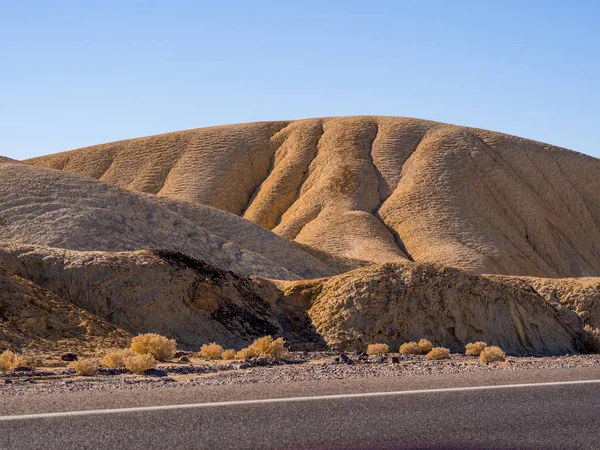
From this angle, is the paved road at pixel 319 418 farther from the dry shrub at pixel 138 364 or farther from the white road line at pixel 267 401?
the dry shrub at pixel 138 364

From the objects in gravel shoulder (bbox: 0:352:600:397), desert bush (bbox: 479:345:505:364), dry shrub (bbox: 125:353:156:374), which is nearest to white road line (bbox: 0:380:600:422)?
gravel shoulder (bbox: 0:352:600:397)

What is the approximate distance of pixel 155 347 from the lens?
43.6 ft

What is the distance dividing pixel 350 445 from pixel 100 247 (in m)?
29.0

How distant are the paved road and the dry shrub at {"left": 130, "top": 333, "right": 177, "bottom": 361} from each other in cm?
545

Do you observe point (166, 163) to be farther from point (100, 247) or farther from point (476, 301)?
point (476, 301)

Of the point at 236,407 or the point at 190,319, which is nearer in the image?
the point at 236,407

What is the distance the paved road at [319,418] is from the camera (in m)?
5.84

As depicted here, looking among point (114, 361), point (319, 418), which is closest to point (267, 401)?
point (319, 418)

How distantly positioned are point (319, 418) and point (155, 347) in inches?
283

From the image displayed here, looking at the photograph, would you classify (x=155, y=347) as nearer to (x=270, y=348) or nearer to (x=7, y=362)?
(x=270, y=348)

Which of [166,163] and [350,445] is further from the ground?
[166,163]

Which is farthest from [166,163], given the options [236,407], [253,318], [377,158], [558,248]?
[236,407]

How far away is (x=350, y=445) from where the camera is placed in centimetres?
575

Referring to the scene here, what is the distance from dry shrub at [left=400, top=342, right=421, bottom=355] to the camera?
15141 mm
